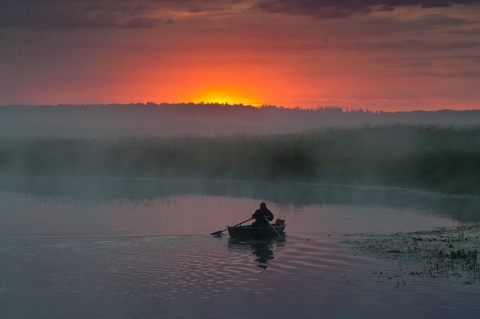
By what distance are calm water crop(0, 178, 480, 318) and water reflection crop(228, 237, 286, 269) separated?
0.06 metres

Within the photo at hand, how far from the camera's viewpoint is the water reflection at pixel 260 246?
25.2 meters

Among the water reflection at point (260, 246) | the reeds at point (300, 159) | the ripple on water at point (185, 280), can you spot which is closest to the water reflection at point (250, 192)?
the reeds at point (300, 159)

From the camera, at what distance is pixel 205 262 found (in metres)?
24.0

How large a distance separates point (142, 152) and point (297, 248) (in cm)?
4335

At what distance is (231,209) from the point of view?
40.6 metres

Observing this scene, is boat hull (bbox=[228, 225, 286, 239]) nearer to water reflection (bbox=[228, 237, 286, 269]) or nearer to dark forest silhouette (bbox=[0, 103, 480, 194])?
water reflection (bbox=[228, 237, 286, 269])

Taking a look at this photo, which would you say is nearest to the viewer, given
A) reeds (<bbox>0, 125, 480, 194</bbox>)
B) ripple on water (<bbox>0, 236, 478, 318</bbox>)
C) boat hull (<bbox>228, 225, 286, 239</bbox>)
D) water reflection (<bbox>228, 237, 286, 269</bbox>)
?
ripple on water (<bbox>0, 236, 478, 318</bbox>)

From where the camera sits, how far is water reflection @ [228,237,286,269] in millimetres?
25219

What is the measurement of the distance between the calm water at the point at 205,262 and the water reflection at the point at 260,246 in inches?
2.4

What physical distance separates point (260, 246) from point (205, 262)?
427 centimetres

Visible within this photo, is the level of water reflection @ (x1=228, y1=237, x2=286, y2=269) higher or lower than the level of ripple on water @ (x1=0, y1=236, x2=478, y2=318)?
higher

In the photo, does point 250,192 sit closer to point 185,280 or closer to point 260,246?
point 260,246

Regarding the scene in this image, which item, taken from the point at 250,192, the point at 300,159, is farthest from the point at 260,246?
the point at 300,159

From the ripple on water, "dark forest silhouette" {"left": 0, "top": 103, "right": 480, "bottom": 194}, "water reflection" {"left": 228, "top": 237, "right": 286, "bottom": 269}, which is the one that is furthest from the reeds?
the ripple on water
